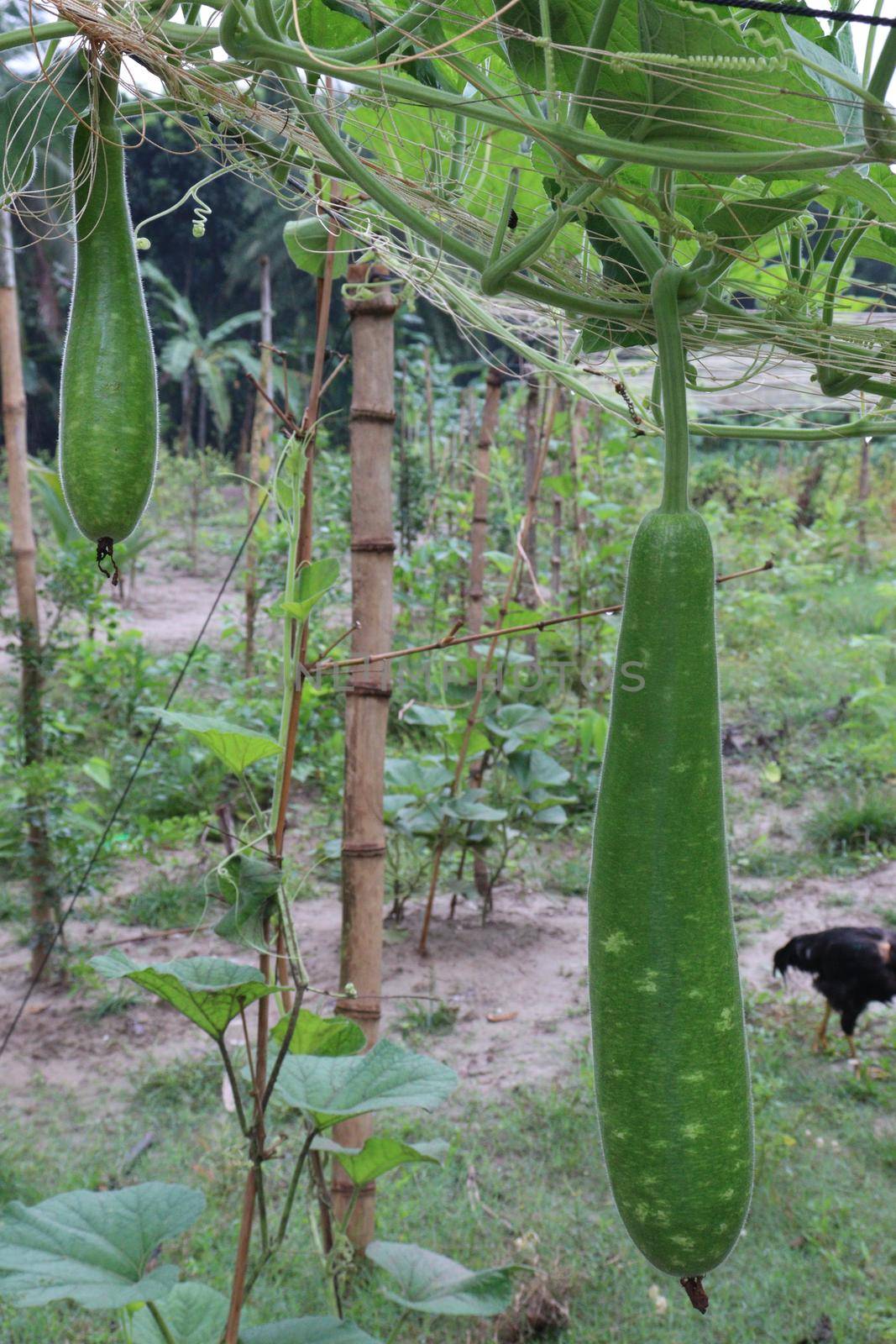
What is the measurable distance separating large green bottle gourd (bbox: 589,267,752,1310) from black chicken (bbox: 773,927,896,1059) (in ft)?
8.96

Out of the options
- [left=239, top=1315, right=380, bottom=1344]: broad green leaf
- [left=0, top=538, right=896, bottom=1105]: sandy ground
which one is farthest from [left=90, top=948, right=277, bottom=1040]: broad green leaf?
[left=0, top=538, right=896, bottom=1105]: sandy ground

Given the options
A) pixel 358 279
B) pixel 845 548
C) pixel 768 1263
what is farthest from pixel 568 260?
pixel 845 548

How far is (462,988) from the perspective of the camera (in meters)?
3.50

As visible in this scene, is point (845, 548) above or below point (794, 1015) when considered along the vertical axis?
above

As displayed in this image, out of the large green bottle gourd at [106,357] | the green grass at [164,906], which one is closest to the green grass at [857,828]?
the green grass at [164,906]

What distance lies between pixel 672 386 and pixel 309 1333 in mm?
1138

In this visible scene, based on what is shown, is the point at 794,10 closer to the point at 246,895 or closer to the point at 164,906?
the point at 246,895

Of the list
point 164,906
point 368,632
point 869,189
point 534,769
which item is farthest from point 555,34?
point 164,906

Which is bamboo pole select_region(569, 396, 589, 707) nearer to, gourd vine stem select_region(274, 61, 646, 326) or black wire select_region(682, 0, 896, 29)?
gourd vine stem select_region(274, 61, 646, 326)

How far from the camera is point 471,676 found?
3797mm

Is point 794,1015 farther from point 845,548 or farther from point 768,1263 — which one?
point 845,548

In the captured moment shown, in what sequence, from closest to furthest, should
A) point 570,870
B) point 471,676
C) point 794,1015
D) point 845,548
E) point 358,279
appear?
point 358,279 < point 794,1015 < point 471,676 < point 570,870 < point 845,548

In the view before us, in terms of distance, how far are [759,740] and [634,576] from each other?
545cm

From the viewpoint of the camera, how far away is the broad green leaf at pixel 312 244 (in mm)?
1099
